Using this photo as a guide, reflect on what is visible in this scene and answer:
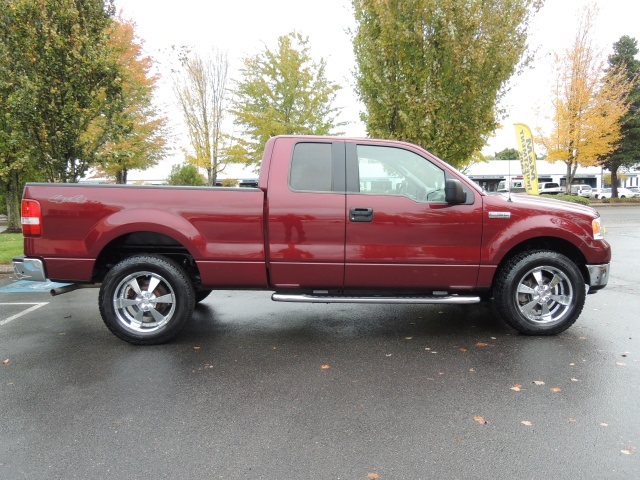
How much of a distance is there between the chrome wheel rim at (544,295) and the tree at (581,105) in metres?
25.2

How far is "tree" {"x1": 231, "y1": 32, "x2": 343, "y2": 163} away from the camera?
18.3m

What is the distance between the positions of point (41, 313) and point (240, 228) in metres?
3.42

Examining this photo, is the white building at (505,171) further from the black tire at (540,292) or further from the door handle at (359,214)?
the door handle at (359,214)

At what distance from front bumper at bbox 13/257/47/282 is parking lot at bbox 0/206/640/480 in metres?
0.73

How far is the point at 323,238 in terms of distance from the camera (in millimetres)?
4375

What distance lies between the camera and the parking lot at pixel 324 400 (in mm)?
2514

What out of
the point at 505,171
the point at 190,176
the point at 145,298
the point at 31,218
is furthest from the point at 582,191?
the point at 31,218

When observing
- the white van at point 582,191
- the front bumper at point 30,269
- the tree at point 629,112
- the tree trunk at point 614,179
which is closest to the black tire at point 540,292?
the front bumper at point 30,269

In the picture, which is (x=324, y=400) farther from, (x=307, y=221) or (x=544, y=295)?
(x=544, y=295)

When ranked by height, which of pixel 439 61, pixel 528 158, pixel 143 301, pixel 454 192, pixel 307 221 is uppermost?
pixel 439 61

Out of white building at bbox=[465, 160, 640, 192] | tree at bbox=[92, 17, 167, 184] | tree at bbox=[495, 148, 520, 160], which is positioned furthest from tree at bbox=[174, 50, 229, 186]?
tree at bbox=[495, 148, 520, 160]

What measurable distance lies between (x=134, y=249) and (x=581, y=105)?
28.2 m

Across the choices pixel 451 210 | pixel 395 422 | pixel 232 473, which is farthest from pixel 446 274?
pixel 232 473

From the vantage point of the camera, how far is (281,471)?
2.43 meters
